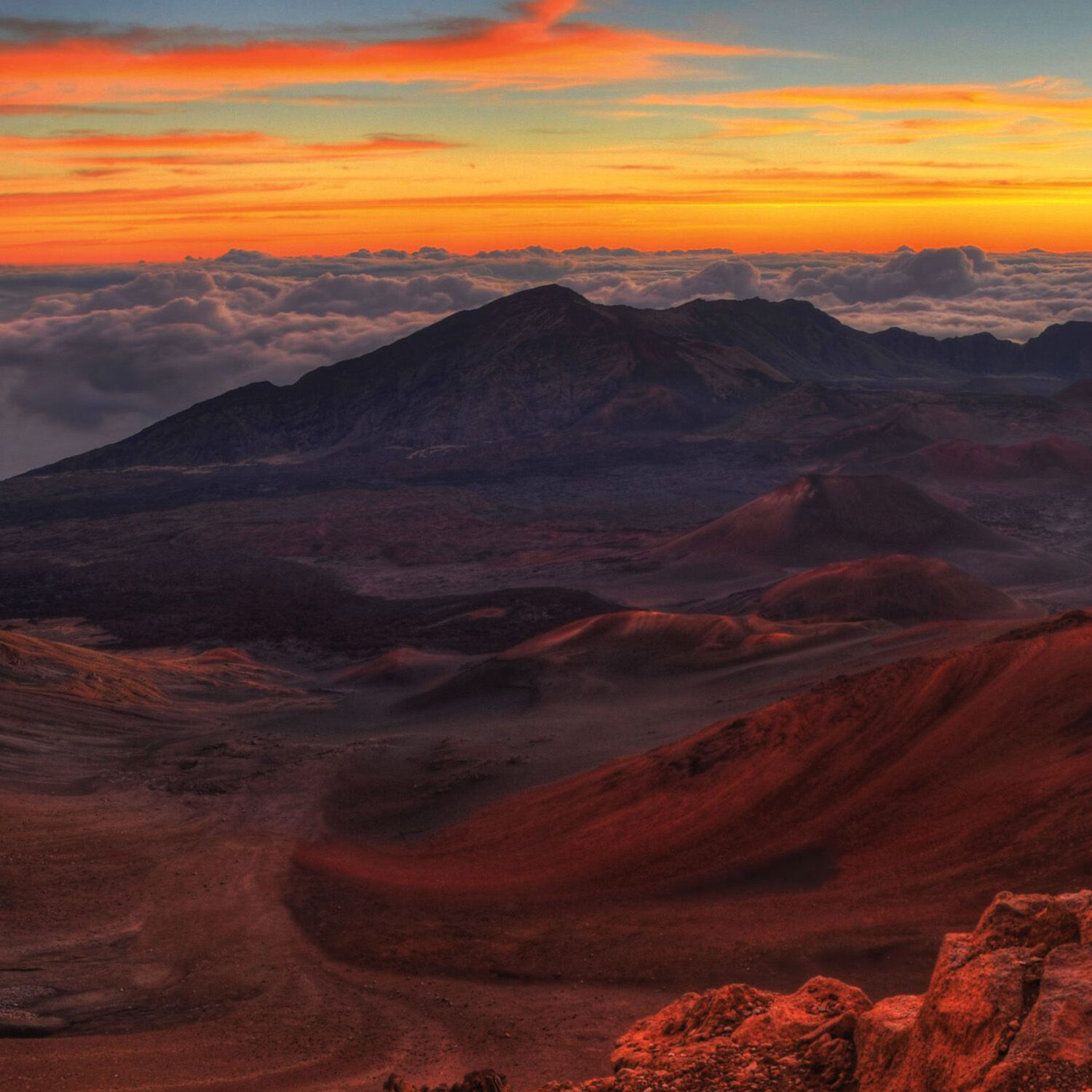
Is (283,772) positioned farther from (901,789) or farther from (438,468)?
(438,468)

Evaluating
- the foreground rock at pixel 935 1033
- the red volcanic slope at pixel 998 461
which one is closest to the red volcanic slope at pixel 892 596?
the red volcanic slope at pixel 998 461

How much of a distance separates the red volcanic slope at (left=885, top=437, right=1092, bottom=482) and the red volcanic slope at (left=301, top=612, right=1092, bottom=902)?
90920mm

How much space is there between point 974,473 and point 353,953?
4381 inches

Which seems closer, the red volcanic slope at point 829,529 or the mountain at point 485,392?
the red volcanic slope at point 829,529

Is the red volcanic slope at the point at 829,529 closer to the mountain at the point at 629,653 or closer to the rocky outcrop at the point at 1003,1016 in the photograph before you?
the mountain at the point at 629,653

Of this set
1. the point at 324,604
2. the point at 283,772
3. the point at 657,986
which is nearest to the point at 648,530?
the point at 324,604

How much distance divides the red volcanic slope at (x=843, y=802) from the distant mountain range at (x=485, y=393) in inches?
5163

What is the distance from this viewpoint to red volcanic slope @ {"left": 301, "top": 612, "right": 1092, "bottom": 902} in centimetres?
2567

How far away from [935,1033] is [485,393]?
16658cm

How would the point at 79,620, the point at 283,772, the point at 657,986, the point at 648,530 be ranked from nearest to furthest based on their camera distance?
the point at 657,986 → the point at 283,772 → the point at 79,620 → the point at 648,530

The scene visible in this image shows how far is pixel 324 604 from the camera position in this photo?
85.0 metres

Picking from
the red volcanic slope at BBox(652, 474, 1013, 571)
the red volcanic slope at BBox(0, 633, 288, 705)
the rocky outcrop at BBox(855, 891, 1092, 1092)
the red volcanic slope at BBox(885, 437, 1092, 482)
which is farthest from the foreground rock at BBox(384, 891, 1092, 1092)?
the red volcanic slope at BBox(885, 437, 1092, 482)

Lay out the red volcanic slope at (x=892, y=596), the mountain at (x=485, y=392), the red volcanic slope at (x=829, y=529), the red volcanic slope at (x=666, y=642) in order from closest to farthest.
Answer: the red volcanic slope at (x=666, y=642), the red volcanic slope at (x=892, y=596), the red volcanic slope at (x=829, y=529), the mountain at (x=485, y=392)

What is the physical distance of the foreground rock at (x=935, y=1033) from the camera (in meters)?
9.63
